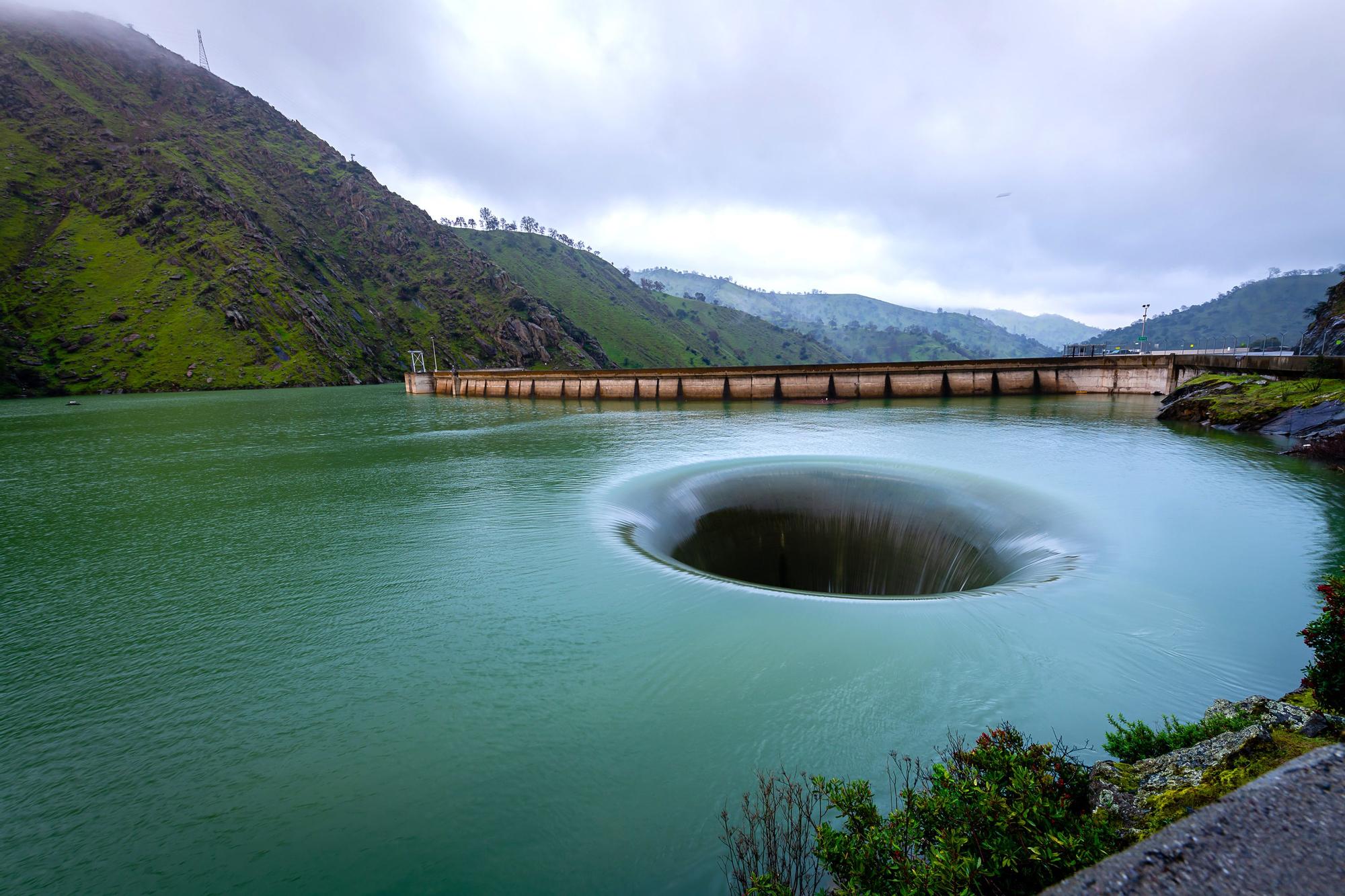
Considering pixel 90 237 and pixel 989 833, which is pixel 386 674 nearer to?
pixel 989 833

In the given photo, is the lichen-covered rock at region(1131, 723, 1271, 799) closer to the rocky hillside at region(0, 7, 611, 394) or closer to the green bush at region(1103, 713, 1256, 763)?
the green bush at region(1103, 713, 1256, 763)

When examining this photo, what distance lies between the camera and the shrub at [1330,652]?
14.5 ft

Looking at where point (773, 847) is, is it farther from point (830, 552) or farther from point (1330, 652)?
point (830, 552)

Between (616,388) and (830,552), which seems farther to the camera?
(616,388)

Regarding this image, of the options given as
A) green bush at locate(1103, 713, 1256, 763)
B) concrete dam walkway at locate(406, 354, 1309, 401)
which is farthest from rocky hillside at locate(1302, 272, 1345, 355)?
green bush at locate(1103, 713, 1256, 763)

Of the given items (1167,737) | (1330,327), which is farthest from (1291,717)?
(1330,327)

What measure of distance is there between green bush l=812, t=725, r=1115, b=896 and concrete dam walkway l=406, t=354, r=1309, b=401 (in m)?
48.6

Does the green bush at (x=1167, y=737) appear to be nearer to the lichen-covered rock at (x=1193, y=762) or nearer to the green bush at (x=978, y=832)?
the lichen-covered rock at (x=1193, y=762)

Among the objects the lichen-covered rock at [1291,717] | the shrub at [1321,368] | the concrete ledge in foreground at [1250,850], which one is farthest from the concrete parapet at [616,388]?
the concrete ledge in foreground at [1250,850]

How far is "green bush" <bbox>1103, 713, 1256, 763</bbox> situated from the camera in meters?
4.59

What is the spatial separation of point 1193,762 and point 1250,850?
167cm

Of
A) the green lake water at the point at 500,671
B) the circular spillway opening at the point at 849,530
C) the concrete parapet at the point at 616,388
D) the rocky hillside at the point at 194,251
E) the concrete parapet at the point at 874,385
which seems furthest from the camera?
the rocky hillside at the point at 194,251

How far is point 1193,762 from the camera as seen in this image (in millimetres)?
3980

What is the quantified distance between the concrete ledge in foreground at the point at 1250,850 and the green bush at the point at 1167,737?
194cm
